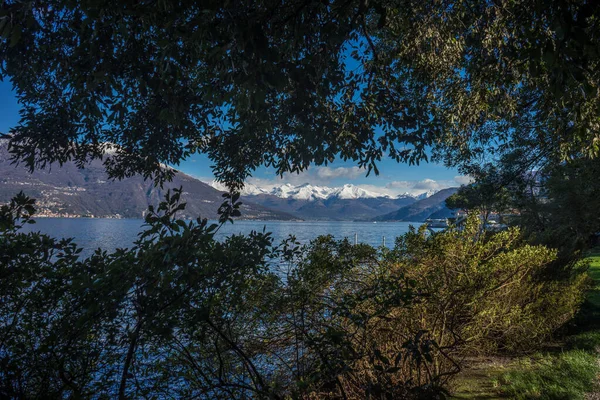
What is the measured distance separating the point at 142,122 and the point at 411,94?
14.9 feet

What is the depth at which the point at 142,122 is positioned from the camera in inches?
199

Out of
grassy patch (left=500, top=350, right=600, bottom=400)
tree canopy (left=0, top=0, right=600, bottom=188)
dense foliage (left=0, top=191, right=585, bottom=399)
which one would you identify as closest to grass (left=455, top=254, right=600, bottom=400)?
grassy patch (left=500, top=350, right=600, bottom=400)

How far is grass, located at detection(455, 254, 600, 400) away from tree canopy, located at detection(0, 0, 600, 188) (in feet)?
10.7

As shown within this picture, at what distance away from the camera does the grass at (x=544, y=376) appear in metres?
4.41

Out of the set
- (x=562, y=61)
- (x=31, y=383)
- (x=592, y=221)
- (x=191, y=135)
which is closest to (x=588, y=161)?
(x=562, y=61)

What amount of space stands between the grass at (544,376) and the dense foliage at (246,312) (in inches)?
18.3

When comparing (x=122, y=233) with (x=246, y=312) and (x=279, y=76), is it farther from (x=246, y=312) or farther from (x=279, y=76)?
(x=279, y=76)

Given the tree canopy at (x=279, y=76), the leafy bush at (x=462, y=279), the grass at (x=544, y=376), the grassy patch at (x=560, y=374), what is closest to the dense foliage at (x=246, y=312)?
the leafy bush at (x=462, y=279)

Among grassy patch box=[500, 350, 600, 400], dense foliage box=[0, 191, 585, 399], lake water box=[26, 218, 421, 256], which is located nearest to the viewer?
dense foliage box=[0, 191, 585, 399]

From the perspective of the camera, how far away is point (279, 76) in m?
2.58

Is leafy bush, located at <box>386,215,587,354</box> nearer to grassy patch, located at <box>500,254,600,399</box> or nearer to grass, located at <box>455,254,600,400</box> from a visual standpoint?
grass, located at <box>455,254,600,400</box>

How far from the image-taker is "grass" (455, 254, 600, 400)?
4.41 meters

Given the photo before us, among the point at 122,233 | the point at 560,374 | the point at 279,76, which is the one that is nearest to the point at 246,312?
the point at 279,76

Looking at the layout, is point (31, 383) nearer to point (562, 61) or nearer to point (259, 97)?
point (259, 97)
